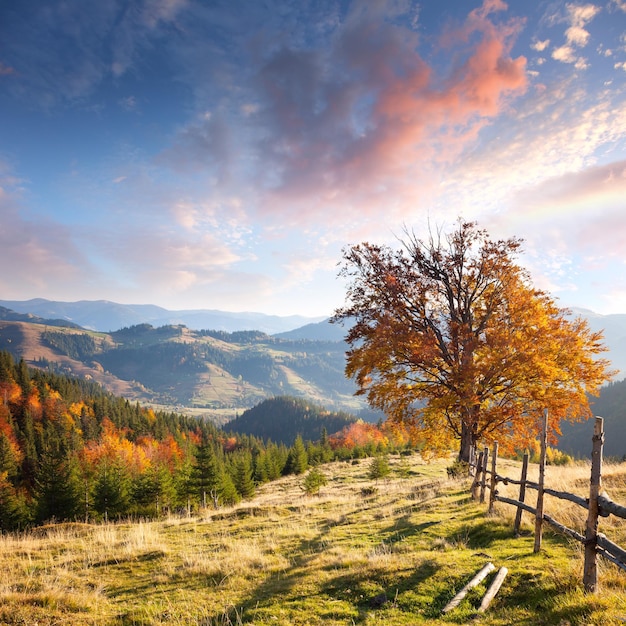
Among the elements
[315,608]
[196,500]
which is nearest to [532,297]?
[315,608]

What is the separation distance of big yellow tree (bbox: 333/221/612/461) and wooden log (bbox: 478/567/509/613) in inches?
274

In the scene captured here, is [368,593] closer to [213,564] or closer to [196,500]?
[213,564]

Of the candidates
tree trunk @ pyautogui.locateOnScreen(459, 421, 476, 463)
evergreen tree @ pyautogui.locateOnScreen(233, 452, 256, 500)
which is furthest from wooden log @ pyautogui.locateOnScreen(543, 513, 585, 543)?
evergreen tree @ pyautogui.locateOnScreen(233, 452, 256, 500)

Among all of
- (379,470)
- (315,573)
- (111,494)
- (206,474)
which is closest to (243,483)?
(206,474)

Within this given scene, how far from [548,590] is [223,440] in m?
170

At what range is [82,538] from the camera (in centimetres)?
1351

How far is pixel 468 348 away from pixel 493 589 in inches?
365

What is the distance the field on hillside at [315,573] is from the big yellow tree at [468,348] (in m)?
3.44

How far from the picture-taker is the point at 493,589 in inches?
277

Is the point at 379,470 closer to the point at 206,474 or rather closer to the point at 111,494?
the point at 206,474

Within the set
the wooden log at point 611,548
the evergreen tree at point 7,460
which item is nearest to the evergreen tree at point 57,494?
the evergreen tree at point 7,460

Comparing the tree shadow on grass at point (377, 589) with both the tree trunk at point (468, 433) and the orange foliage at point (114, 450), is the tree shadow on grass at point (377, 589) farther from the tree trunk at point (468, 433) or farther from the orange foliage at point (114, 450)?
the orange foliage at point (114, 450)

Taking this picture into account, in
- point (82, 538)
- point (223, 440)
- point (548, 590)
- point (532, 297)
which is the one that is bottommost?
point (223, 440)

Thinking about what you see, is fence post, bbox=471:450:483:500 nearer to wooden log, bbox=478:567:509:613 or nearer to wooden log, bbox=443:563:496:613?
wooden log, bbox=443:563:496:613
